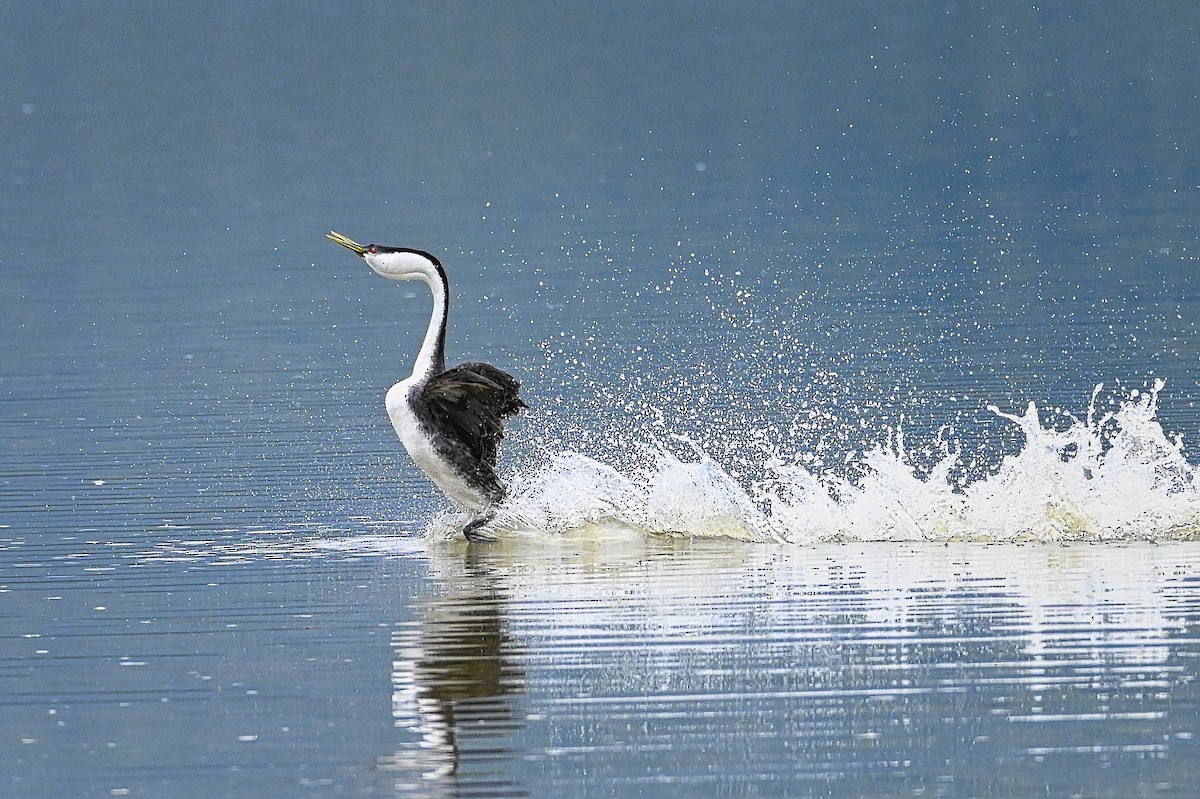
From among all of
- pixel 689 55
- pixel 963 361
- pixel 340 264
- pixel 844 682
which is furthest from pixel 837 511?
pixel 689 55

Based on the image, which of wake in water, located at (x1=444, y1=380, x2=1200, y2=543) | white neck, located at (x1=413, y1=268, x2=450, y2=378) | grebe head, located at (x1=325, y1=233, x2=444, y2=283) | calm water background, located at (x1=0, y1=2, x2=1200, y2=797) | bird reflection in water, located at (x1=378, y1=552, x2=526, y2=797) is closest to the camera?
bird reflection in water, located at (x1=378, y1=552, x2=526, y2=797)

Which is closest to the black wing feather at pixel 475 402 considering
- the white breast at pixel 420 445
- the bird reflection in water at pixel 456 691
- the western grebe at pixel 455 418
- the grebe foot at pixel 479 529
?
the western grebe at pixel 455 418

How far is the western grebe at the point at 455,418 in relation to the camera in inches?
599

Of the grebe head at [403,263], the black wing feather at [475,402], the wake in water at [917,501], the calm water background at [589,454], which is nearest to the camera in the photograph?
the calm water background at [589,454]

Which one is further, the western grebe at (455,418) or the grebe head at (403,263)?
the grebe head at (403,263)

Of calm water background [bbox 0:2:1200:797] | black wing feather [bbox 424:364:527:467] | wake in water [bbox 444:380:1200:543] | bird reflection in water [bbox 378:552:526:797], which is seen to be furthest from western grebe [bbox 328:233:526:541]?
bird reflection in water [bbox 378:552:526:797]

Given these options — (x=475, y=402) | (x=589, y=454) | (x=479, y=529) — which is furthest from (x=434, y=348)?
(x=589, y=454)

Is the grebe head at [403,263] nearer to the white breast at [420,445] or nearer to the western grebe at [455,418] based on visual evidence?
the western grebe at [455,418]

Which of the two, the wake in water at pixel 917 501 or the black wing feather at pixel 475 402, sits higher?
the black wing feather at pixel 475 402

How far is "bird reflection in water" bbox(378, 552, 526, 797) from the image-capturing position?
969 cm

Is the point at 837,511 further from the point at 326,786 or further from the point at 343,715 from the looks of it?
the point at 326,786

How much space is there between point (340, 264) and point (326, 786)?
83.2 ft

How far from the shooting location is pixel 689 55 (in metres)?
88.5

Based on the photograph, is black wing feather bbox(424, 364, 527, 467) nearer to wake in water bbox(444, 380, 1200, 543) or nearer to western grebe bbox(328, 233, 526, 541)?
western grebe bbox(328, 233, 526, 541)
